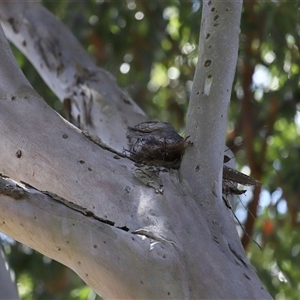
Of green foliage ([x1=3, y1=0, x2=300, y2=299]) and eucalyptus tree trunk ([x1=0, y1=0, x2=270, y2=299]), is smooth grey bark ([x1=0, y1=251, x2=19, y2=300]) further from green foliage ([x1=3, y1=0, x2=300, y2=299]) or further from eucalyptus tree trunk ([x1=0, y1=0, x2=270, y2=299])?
green foliage ([x1=3, y1=0, x2=300, y2=299])

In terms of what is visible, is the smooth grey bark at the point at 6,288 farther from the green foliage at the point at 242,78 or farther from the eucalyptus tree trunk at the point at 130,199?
the green foliage at the point at 242,78

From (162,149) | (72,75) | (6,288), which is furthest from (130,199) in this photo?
(72,75)

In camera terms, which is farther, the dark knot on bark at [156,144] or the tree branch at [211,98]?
the dark knot on bark at [156,144]

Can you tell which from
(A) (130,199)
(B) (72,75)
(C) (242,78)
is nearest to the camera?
(A) (130,199)

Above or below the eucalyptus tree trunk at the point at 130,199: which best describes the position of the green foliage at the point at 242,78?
below

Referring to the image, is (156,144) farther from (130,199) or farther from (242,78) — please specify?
(242,78)

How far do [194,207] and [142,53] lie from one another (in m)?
2.79

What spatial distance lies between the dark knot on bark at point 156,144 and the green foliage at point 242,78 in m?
1.68

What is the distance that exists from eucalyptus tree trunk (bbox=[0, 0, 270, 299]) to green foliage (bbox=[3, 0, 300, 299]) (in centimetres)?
188

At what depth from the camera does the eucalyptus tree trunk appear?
128 centimetres

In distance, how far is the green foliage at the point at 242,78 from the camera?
3736 mm

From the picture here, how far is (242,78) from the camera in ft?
12.8

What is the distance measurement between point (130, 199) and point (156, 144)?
0.30 meters

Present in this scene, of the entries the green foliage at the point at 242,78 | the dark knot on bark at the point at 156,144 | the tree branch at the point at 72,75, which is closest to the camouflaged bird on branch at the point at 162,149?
the dark knot on bark at the point at 156,144
